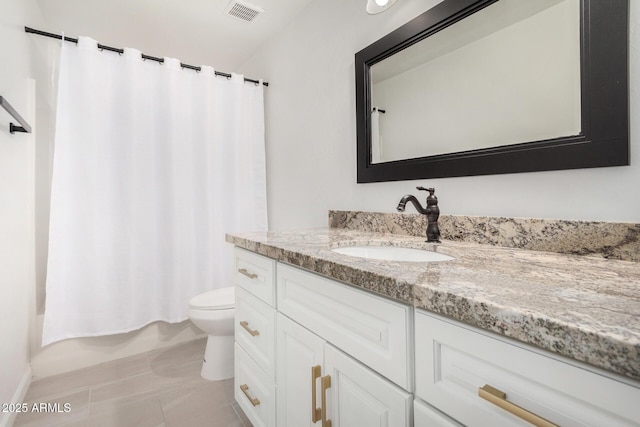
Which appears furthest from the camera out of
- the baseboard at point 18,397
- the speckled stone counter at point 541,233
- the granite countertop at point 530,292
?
the baseboard at point 18,397

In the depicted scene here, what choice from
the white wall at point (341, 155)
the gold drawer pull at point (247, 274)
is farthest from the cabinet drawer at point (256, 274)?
the white wall at point (341, 155)

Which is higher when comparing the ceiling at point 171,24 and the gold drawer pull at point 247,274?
the ceiling at point 171,24

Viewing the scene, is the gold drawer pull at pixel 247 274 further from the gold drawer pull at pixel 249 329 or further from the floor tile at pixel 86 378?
the floor tile at pixel 86 378

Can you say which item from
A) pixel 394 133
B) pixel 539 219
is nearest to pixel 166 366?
pixel 394 133

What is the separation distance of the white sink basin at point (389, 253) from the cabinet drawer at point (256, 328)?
0.36 meters

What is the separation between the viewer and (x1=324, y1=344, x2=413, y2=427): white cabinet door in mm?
601

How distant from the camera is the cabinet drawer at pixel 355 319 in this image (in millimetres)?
599

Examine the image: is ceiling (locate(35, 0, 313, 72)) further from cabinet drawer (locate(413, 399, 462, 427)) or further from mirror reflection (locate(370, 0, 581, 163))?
cabinet drawer (locate(413, 399, 462, 427))

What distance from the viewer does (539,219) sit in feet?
3.01

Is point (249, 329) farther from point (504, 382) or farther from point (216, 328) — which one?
point (504, 382)

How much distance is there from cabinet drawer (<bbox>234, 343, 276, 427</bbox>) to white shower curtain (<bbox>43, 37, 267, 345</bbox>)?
889 mm

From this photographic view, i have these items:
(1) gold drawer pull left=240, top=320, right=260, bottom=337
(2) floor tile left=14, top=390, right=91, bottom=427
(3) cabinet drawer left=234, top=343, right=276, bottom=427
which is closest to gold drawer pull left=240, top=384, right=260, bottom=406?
(3) cabinet drawer left=234, top=343, right=276, bottom=427

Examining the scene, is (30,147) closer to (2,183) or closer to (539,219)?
(2,183)

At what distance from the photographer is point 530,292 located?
1.62 ft
